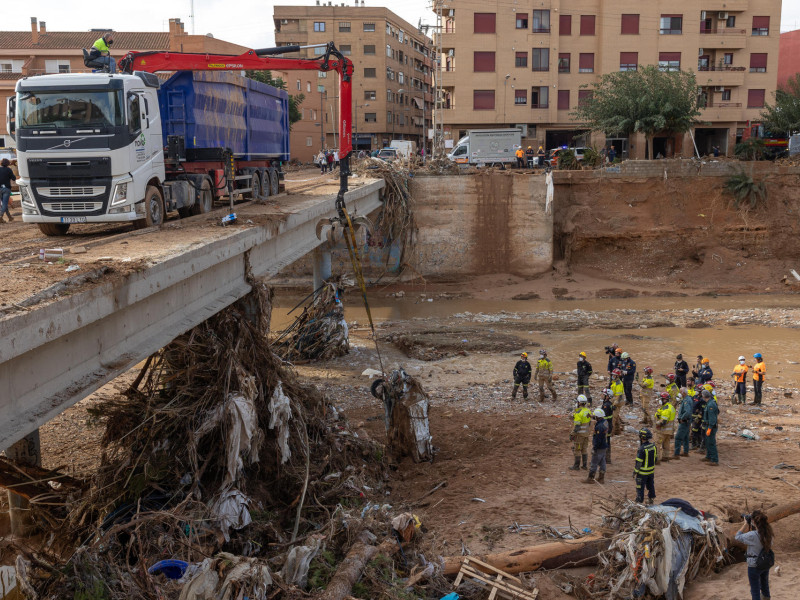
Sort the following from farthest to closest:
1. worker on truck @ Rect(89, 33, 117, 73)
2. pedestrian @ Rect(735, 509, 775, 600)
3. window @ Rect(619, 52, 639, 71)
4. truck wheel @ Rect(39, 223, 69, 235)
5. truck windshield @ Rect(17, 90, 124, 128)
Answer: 1. window @ Rect(619, 52, 639, 71)
2. worker on truck @ Rect(89, 33, 117, 73)
3. truck wheel @ Rect(39, 223, 69, 235)
4. truck windshield @ Rect(17, 90, 124, 128)
5. pedestrian @ Rect(735, 509, 775, 600)

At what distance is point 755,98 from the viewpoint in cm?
4494

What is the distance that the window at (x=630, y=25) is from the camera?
42.8 metres

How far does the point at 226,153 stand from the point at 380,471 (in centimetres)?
853

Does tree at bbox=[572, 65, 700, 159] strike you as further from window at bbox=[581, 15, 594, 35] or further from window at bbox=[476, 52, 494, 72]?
window at bbox=[476, 52, 494, 72]

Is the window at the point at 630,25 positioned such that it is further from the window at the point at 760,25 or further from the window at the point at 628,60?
the window at the point at 760,25

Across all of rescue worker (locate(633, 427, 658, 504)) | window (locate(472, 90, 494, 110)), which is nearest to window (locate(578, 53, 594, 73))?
window (locate(472, 90, 494, 110))

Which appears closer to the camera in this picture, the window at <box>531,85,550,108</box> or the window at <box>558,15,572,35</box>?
the window at <box>558,15,572,35</box>

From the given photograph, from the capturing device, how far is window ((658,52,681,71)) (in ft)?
143

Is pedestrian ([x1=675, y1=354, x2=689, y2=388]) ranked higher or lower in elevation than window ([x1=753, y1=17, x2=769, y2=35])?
lower

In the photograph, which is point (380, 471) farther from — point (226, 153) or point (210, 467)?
point (226, 153)

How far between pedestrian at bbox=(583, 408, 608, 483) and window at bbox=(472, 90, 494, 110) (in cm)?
3512

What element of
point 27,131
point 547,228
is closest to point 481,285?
point 547,228

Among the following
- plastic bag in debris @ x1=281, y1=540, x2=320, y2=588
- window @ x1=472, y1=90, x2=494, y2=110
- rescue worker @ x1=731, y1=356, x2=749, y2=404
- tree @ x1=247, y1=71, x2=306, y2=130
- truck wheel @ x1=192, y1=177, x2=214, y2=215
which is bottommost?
rescue worker @ x1=731, y1=356, x2=749, y2=404

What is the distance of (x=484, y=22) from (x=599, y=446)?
35.9 meters
